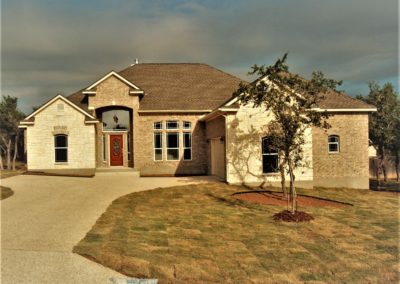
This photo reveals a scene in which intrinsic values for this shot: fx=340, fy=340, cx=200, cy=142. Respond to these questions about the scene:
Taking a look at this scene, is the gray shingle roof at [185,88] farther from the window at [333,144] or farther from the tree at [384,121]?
the tree at [384,121]

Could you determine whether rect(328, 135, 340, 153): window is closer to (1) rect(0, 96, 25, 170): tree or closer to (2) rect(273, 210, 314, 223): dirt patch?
(2) rect(273, 210, 314, 223): dirt patch

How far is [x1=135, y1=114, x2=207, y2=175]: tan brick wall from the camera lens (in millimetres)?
23062

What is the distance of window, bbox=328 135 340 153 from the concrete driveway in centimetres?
824

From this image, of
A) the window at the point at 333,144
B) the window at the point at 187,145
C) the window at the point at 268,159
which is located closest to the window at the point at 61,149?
the window at the point at 187,145

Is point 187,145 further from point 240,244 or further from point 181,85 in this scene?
point 240,244

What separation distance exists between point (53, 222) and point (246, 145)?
1114 centimetres

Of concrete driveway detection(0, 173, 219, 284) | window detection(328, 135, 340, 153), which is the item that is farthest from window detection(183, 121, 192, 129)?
window detection(328, 135, 340, 153)

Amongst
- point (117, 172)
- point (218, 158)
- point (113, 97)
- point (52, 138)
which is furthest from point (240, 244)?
point (52, 138)

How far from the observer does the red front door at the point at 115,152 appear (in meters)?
24.5

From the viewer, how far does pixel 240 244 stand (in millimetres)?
8461

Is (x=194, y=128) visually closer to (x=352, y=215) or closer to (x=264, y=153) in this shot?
(x=264, y=153)

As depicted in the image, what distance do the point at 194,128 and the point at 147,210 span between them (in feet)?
38.7

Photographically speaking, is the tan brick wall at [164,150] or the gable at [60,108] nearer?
the gable at [60,108]

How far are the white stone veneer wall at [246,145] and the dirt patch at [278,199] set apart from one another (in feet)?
6.26
